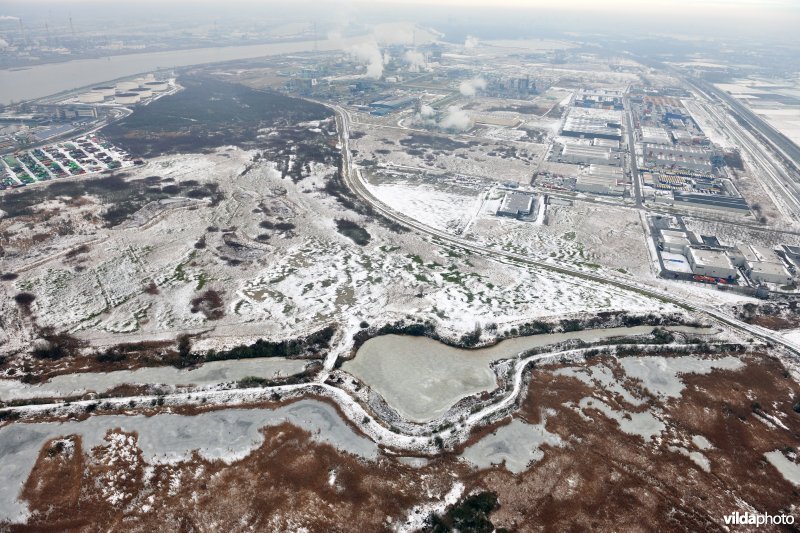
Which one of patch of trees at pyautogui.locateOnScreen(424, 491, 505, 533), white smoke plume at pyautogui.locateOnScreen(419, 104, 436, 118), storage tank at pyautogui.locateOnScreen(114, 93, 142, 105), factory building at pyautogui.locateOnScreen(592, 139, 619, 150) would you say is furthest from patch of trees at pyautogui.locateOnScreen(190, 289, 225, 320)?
storage tank at pyautogui.locateOnScreen(114, 93, 142, 105)

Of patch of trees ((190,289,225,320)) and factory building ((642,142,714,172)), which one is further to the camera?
factory building ((642,142,714,172))

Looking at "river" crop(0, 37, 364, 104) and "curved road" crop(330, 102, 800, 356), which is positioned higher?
"river" crop(0, 37, 364, 104)

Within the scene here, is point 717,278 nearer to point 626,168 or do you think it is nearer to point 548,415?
point 548,415

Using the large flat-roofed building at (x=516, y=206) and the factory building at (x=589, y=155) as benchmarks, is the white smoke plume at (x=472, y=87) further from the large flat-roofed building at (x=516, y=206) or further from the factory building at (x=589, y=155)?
the large flat-roofed building at (x=516, y=206)

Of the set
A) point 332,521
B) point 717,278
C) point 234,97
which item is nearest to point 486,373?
point 332,521

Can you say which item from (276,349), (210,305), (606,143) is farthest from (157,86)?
(276,349)

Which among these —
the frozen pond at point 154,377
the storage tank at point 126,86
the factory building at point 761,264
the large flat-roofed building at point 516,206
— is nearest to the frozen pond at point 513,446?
the frozen pond at point 154,377

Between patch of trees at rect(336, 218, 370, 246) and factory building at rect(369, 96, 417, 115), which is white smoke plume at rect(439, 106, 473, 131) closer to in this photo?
factory building at rect(369, 96, 417, 115)
